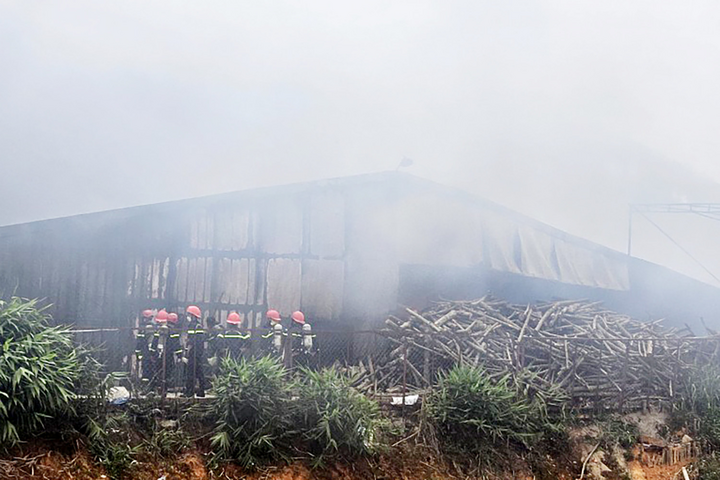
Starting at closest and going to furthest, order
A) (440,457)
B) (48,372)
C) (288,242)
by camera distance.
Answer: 1. (48,372)
2. (440,457)
3. (288,242)

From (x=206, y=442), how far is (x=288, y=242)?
17.1 ft

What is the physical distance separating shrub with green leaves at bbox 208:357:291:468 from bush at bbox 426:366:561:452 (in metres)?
2.23

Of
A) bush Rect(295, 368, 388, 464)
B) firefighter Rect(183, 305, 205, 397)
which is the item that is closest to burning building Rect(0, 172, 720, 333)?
firefighter Rect(183, 305, 205, 397)

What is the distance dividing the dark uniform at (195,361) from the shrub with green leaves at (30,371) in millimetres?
1661

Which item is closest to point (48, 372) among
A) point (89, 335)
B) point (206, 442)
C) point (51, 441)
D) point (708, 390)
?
point (51, 441)

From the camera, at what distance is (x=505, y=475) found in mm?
9039

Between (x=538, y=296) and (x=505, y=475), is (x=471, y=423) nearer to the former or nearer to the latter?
(x=505, y=475)

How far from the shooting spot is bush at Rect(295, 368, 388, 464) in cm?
820

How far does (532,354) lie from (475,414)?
2392 millimetres

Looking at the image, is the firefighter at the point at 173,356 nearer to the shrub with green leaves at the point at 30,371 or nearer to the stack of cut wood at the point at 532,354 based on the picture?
the shrub with green leaves at the point at 30,371

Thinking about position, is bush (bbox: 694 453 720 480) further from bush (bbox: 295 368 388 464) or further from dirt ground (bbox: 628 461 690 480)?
bush (bbox: 295 368 388 464)

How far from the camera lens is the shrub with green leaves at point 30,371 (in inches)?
267

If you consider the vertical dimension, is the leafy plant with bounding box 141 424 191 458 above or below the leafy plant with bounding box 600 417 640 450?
above

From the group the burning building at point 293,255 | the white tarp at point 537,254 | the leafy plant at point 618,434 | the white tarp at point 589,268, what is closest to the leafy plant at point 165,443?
the burning building at point 293,255
